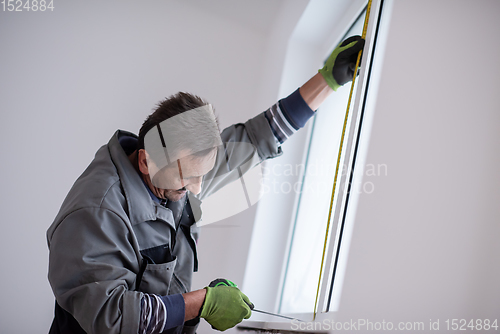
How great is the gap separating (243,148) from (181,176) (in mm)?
329

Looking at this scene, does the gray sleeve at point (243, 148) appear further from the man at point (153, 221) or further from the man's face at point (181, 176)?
the man's face at point (181, 176)

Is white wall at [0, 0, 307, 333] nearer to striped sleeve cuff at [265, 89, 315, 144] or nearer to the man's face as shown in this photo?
striped sleeve cuff at [265, 89, 315, 144]

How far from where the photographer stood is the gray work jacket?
873 mm

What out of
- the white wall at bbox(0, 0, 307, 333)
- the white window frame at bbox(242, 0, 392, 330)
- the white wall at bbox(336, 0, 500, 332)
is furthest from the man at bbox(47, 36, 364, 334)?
the white wall at bbox(0, 0, 307, 333)

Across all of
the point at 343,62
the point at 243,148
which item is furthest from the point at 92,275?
the point at 343,62

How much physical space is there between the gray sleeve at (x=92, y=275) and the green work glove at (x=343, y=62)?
0.80 m

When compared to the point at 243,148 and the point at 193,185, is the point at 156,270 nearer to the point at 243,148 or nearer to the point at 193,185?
the point at 193,185

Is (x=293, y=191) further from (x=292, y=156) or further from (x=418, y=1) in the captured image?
(x=418, y=1)

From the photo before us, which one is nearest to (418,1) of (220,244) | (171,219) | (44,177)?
(171,219)

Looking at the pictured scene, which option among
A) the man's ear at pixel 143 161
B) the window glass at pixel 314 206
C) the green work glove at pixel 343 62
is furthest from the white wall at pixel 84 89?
the man's ear at pixel 143 161

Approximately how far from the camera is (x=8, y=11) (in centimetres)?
194

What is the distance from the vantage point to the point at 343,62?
107cm

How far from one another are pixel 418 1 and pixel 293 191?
1231 mm

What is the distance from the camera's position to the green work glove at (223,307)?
1023mm
